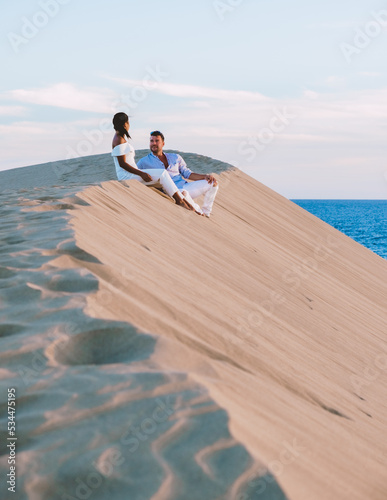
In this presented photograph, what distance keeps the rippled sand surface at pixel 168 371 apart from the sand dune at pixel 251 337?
10 mm

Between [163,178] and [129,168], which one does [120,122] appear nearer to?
[129,168]

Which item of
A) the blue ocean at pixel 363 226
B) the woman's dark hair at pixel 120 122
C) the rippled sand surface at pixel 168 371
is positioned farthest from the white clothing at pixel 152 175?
the blue ocean at pixel 363 226

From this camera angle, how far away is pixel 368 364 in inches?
157

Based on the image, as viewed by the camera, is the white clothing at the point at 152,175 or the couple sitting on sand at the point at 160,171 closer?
the couple sitting on sand at the point at 160,171

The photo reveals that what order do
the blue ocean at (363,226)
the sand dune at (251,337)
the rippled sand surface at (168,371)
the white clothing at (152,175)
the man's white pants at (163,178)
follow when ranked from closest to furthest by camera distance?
the rippled sand surface at (168,371) → the sand dune at (251,337) → the white clothing at (152,175) → the man's white pants at (163,178) → the blue ocean at (363,226)

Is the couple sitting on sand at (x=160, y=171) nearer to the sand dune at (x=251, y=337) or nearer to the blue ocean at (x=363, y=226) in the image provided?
the sand dune at (x=251, y=337)

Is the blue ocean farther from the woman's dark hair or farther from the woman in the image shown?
the woman's dark hair

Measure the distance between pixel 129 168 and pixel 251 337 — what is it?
3.97 metres

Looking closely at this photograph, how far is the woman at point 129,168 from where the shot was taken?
6535 millimetres

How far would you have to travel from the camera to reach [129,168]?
22.2 feet

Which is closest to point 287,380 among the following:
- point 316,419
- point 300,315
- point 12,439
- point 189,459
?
point 316,419

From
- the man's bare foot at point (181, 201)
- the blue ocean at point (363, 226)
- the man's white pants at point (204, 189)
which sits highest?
the man's white pants at point (204, 189)

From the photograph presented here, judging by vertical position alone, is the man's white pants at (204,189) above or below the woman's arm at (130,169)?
below

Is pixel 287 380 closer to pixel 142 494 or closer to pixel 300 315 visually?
pixel 142 494
